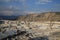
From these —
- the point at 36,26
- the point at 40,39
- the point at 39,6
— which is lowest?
the point at 40,39

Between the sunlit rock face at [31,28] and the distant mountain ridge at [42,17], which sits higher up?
the distant mountain ridge at [42,17]

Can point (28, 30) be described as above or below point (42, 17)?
below

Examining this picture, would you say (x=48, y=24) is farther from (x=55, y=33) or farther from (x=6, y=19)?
(x=6, y=19)

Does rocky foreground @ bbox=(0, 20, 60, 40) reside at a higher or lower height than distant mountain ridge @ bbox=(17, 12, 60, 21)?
lower

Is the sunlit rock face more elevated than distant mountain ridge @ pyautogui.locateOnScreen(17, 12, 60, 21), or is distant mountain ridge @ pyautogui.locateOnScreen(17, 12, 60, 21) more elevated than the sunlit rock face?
distant mountain ridge @ pyautogui.locateOnScreen(17, 12, 60, 21)

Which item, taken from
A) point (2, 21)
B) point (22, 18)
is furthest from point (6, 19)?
point (22, 18)

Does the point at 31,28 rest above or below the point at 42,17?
below

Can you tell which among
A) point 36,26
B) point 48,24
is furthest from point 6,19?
point 48,24

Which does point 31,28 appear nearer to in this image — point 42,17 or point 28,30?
point 28,30

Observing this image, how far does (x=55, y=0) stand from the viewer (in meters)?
2.57

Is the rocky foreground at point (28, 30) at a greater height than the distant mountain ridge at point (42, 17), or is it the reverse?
the distant mountain ridge at point (42, 17)

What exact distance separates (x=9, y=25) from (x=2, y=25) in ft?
0.36

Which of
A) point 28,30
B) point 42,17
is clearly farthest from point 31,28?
point 42,17

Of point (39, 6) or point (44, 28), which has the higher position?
point (39, 6)
